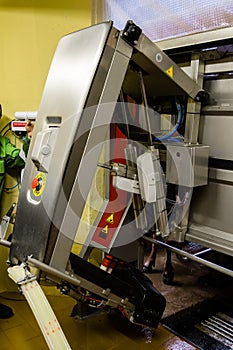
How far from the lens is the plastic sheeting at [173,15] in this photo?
5.04 ft

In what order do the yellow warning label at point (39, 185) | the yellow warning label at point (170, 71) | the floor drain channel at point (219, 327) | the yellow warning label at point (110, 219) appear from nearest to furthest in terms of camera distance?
1. the yellow warning label at point (39, 185)
2. the yellow warning label at point (170, 71)
3. the yellow warning label at point (110, 219)
4. the floor drain channel at point (219, 327)

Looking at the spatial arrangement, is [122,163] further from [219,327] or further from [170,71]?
[219,327]

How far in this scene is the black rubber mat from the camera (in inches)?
82.6

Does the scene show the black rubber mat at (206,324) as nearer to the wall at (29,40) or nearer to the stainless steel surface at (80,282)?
the stainless steel surface at (80,282)

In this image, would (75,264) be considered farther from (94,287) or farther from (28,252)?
(28,252)

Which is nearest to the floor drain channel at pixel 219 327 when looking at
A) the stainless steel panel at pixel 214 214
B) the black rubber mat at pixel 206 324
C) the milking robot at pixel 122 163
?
the black rubber mat at pixel 206 324

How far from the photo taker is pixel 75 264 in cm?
159

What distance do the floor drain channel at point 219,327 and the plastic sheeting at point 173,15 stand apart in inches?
74.1

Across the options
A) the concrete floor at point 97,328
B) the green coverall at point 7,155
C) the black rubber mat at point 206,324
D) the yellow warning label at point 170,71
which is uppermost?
the yellow warning label at point 170,71

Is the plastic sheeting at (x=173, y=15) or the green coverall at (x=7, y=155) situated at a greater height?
the plastic sheeting at (x=173, y=15)

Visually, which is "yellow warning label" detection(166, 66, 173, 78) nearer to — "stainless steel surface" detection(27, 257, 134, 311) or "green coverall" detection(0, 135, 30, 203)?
"stainless steel surface" detection(27, 257, 134, 311)

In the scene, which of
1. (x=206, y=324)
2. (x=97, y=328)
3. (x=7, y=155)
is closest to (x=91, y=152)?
(x=7, y=155)

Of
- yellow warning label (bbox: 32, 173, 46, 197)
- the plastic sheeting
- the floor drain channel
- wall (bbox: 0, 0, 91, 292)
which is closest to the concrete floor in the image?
the floor drain channel

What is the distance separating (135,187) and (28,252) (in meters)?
0.62
